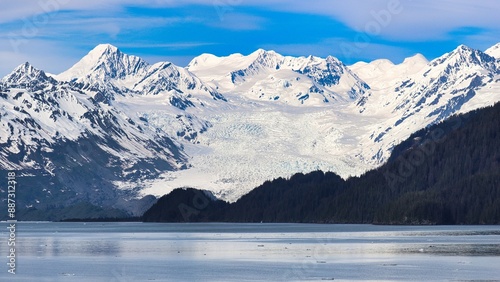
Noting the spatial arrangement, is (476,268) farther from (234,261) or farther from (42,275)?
(42,275)

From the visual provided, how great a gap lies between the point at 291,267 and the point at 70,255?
42030mm

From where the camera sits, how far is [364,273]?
11462 cm

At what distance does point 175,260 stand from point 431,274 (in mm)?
41180

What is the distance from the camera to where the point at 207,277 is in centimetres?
11256

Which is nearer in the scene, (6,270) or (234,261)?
(6,270)

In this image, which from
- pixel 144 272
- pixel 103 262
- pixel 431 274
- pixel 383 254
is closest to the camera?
pixel 431 274

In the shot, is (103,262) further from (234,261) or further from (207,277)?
(207,277)

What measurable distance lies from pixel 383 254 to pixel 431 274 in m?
34.7

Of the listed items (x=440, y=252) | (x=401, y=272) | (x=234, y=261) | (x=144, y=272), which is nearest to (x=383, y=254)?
(x=440, y=252)

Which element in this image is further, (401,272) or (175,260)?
(175,260)

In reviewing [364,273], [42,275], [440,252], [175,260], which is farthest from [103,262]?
[440,252]

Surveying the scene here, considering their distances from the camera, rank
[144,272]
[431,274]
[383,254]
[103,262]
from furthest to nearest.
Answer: [383,254], [103,262], [144,272], [431,274]

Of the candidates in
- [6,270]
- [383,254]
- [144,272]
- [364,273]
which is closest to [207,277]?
[144,272]

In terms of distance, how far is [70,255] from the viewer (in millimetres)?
153000
